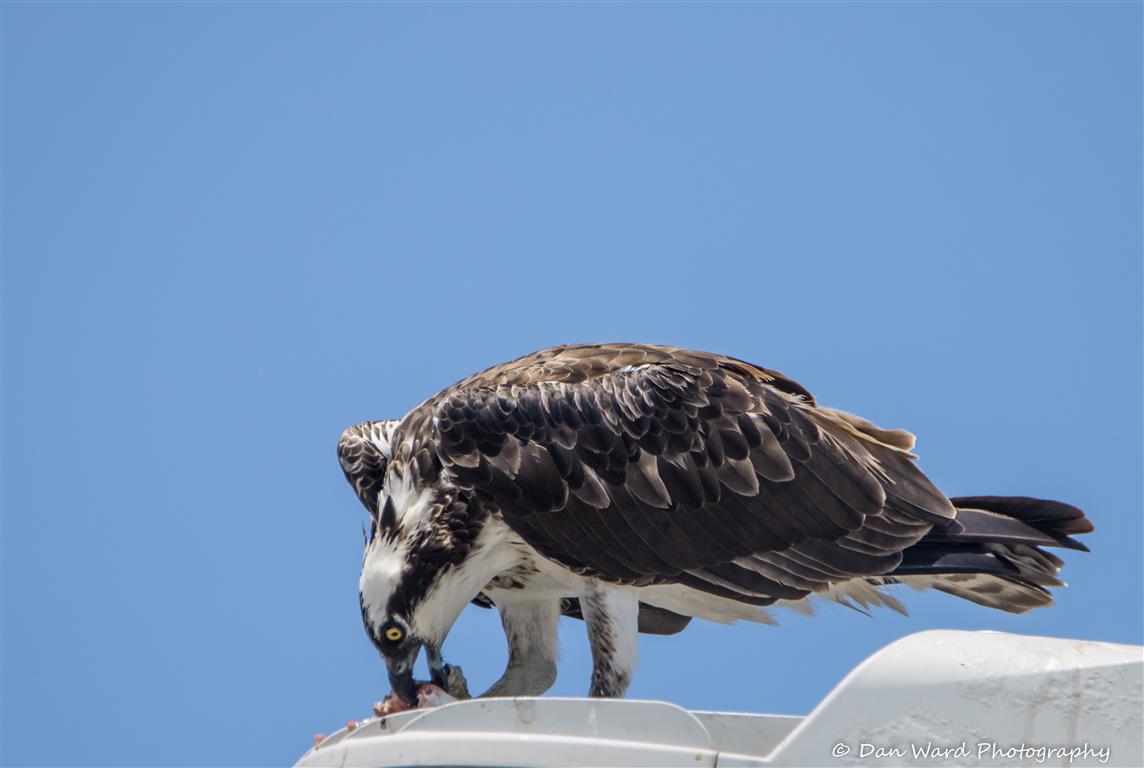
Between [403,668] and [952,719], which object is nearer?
[952,719]

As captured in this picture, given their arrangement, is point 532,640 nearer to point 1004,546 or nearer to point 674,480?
point 674,480

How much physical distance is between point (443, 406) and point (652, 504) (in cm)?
121

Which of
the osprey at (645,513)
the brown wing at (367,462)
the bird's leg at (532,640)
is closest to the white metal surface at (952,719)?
the osprey at (645,513)

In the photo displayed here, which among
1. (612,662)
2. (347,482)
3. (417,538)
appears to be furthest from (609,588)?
(347,482)

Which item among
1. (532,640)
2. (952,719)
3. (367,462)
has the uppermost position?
(367,462)

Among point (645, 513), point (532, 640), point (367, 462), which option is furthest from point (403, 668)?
point (645, 513)

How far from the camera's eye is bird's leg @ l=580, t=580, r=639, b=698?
8047 mm

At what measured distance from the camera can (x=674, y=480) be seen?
8.32 m

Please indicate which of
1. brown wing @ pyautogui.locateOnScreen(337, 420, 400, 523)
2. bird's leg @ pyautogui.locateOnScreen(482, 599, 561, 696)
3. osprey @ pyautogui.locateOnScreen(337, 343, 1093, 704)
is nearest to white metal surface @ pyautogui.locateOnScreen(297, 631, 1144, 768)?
osprey @ pyautogui.locateOnScreen(337, 343, 1093, 704)

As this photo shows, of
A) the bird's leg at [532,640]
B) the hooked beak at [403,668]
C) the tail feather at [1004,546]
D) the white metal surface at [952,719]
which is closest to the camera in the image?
the white metal surface at [952,719]

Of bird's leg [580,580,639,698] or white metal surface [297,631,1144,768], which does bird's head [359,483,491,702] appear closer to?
bird's leg [580,580,639,698]

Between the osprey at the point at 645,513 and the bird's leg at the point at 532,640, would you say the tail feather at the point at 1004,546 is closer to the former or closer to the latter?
the osprey at the point at 645,513

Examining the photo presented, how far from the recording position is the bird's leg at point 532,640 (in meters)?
8.84

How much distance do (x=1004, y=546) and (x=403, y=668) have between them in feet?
10.4
